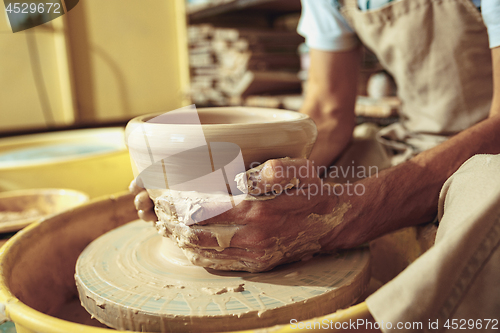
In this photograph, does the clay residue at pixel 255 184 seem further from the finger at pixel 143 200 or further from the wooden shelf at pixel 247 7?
the wooden shelf at pixel 247 7

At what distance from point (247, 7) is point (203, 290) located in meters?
2.92

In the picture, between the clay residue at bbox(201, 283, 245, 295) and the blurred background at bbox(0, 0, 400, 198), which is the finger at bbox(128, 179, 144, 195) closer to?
the clay residue at bbox(201, 283, 245, 295)

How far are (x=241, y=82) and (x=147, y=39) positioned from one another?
176cm

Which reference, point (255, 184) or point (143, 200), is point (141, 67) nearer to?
point (143, 200)

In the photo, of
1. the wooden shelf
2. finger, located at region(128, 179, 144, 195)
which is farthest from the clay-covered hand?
the wooden shelf

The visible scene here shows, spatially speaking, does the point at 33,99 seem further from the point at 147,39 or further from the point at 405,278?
the point at 405,278

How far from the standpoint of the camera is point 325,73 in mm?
1316

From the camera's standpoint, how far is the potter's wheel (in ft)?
1.98

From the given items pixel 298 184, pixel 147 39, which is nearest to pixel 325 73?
pixel 298 184

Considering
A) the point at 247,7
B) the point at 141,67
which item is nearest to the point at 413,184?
the point at 247,7

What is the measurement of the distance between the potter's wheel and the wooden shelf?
213 centimetres

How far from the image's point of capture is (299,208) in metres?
0.67

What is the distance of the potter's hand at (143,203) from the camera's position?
30.9 inches

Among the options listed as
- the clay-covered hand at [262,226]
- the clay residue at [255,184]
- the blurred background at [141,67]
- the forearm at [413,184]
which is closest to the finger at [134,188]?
the clay-covered hand at [262,226]
